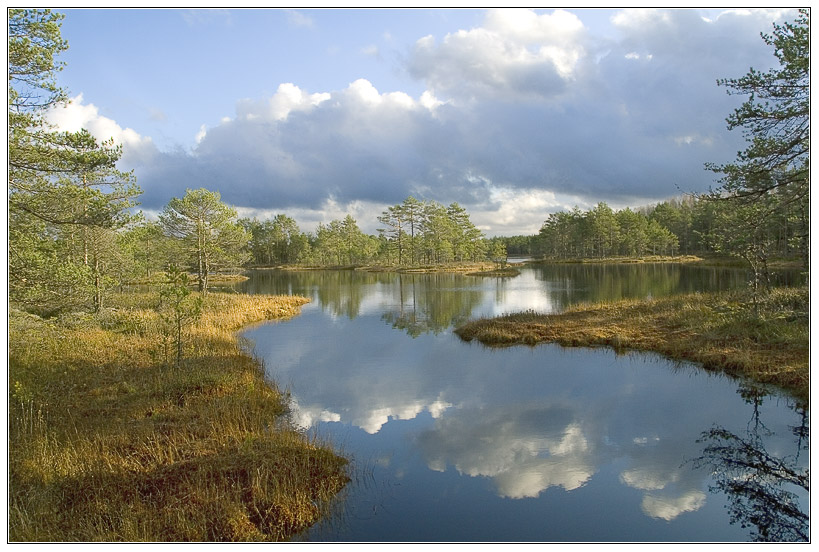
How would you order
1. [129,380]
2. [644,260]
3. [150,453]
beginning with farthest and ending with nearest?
[644,260]
[129,380]
[150,453]

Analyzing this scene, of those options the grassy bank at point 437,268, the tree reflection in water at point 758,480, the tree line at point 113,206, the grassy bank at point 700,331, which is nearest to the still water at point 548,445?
the tree reflection in water at point 758,480

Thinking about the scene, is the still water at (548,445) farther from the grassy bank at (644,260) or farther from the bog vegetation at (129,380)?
the grassy bank at (644,260)

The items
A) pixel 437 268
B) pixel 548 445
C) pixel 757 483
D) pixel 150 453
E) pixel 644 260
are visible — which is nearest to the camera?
pixel 757 483

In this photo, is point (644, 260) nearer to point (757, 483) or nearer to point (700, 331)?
point (700, 331)

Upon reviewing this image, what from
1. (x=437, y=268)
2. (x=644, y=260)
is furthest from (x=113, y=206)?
(x=644, y=260)

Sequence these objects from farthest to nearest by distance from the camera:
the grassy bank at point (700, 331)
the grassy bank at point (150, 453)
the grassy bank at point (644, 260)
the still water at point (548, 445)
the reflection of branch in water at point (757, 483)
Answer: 1. the grassy bank at point (644, 260)
2. the grassy bank at point (700, 331)
3. the still water at point (548, 445)
4. the reflection of branch in water at point (757, 483)
5. the grassy bank at point (150, 453)

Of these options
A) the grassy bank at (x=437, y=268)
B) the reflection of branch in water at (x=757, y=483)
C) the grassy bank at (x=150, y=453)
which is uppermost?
the grassy bank at (x=437, y=268)

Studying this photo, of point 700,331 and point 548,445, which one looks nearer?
point 548,445

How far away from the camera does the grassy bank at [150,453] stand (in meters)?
6.77

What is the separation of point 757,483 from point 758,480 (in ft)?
0.48

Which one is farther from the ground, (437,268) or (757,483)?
(437,268)

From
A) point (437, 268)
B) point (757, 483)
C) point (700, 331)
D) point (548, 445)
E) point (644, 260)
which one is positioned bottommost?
point (757, 483)

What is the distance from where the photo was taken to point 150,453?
884 centimetres

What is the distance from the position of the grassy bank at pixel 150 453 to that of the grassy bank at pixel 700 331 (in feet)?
41.7
